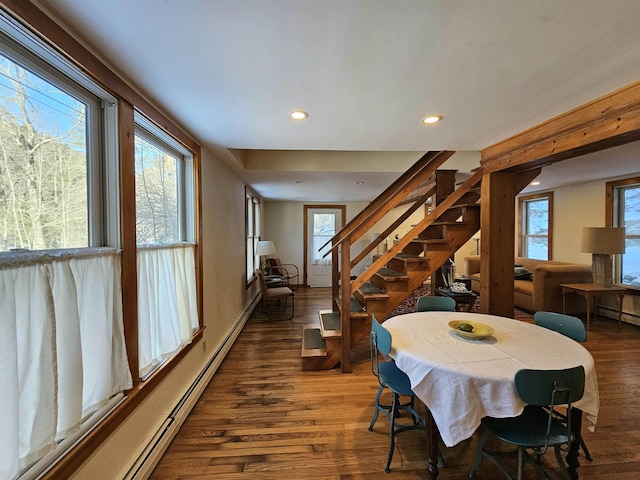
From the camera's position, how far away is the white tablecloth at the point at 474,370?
4.14ft

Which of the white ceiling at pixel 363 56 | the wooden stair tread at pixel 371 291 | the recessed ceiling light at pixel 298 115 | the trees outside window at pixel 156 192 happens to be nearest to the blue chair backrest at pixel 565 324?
the wooden stair tread at pixel 371 291

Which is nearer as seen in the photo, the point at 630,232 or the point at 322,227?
the point at 630,232

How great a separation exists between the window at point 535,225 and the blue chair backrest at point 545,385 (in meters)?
5.64

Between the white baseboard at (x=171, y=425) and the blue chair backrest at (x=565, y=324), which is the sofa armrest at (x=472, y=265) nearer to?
the blue chair backrest at (x=565, y=324)

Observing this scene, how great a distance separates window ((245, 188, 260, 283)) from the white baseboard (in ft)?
6.87

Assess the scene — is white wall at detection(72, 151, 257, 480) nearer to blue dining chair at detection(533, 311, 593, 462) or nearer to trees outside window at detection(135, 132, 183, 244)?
trees outside window at detection(135, 132, 183, 244)

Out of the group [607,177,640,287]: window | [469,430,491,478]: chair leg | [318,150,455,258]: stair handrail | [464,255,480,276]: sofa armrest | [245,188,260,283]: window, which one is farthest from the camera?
[464,255,480,276]: sofa armrest

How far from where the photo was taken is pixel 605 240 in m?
3.85

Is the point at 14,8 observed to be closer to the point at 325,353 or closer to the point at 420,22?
the point at 420,22

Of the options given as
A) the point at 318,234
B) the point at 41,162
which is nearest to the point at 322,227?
the point at 318,234

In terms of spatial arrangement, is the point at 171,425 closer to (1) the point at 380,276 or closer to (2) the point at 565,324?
(1) the point at 380,276

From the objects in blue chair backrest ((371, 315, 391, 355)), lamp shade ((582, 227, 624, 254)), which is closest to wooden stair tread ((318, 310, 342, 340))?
blue chair backrest ((371, 315, 391, 355))

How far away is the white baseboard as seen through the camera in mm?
1461

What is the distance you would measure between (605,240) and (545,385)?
417 centimetres
